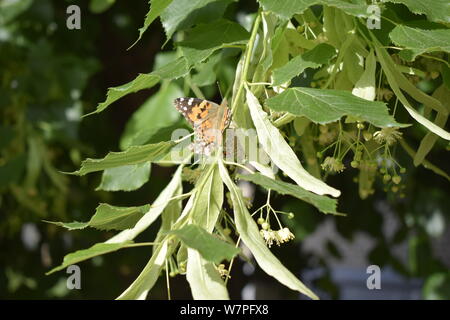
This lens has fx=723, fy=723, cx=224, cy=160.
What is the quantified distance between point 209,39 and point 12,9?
1273 millimetres

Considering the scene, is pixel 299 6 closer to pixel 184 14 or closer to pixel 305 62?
pixel 305 62

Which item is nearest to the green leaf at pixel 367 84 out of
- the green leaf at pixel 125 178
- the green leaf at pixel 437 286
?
the green leaf at pixel 125 178

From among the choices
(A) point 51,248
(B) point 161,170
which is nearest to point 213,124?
(B) point 161,170

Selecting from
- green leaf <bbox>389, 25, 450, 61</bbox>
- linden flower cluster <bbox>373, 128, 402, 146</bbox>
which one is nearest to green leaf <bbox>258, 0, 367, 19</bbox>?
green leaf <bbox>389, 25, 450, 61</bbox>

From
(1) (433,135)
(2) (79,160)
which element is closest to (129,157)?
(1) (433,135)

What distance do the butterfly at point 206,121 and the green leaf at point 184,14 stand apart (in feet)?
0.58

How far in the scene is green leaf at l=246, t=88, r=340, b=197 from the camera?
0.80 metres

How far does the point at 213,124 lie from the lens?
2.97 ft

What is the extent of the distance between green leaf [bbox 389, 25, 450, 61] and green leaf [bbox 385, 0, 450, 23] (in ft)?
0.05

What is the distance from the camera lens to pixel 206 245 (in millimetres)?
708

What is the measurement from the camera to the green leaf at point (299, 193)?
0.72m

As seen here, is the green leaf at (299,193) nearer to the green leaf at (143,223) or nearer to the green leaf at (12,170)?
the green leaf at (143,223)

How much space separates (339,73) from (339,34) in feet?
0.17
